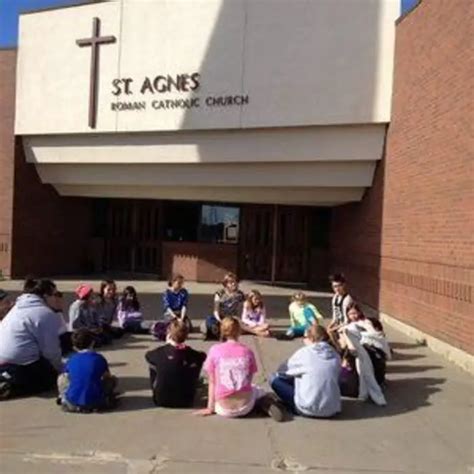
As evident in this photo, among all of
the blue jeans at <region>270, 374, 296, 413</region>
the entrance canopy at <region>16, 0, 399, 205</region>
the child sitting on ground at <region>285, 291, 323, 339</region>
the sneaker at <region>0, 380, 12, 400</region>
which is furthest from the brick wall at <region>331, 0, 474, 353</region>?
the sneaker at <region>0, 380, 12, 400</region>

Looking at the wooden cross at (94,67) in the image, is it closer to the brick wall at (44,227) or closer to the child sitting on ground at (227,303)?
the brick wall at (44,227)

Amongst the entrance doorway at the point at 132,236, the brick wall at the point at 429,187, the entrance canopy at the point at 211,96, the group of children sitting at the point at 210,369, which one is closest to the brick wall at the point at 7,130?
the entrance canopy at the point at 211,96

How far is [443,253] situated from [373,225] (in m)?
5.48

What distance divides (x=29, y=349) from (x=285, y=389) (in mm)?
2695

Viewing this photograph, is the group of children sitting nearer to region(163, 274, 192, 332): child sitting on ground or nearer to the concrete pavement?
the concrete pavement

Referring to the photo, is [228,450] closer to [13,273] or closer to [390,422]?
[390,422]

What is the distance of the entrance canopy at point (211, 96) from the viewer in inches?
652

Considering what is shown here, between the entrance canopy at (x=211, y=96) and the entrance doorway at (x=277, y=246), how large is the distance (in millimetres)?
4052

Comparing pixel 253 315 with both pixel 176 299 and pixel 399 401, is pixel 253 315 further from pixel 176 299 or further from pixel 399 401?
pixel 399 401

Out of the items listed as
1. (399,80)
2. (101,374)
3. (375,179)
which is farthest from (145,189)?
(101,374)

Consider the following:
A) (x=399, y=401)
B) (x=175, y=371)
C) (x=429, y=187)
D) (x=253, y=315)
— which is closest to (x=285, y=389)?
(x=175, y=371)

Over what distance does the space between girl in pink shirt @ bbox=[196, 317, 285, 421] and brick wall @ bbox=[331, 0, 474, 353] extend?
3.78 metres

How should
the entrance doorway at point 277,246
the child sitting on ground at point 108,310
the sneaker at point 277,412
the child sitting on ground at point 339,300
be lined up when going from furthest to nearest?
1. the entrance doorway at point 277,246
2. the child sitting on ground at point 108,310
3. the child sitting on ground at point 339,300
4. the sneaker at point 277,412

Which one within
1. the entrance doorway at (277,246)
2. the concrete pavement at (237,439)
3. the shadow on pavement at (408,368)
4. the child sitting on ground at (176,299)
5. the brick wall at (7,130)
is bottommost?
the concrete pavement at (237,439)
